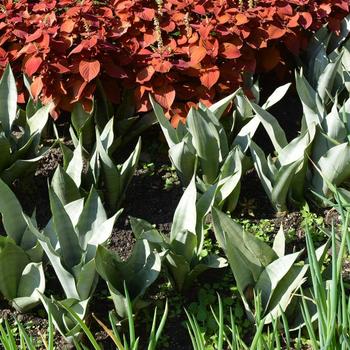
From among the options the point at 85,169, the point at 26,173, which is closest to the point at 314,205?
the point at 85,169

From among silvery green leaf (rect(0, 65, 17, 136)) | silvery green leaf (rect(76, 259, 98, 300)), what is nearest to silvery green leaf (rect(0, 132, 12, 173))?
silvery green leaf (rect(0, 65, 17, 136))

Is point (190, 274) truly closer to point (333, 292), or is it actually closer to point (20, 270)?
point (20, 270)

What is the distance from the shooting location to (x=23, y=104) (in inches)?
121

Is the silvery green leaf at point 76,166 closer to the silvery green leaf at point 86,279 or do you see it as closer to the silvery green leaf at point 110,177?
the silvery green leaf at point 110,177

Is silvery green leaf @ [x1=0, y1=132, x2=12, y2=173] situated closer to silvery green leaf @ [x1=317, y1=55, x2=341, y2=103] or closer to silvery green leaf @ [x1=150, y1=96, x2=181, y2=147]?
silvery green leaf @ [x1=150, y1=96, x2=181, y2=147]

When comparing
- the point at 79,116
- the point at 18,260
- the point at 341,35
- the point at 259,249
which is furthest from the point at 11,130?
the point at 341,35

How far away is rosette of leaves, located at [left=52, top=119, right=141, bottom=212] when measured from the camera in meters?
2.35

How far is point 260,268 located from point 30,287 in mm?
718

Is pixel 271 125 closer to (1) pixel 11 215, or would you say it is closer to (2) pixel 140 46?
(2) pixel 140 46

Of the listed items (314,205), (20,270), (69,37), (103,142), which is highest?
(69,37)

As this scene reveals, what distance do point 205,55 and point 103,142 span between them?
540 millimetres

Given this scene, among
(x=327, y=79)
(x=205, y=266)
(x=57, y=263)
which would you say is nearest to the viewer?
(x=57, y=263)

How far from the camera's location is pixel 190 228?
2.20 metres

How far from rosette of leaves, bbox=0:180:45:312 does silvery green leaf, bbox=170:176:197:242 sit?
438mm
